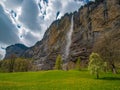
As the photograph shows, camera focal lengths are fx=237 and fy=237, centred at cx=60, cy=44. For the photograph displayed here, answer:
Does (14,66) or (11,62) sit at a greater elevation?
(11,62)

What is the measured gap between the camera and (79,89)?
37.8m

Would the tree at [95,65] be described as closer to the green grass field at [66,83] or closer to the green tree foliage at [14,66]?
the green grass field at [66,83]

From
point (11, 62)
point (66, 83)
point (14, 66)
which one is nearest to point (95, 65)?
point (66, 83)

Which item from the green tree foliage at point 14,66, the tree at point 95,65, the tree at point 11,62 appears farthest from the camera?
the green tree foliage at point 14,66

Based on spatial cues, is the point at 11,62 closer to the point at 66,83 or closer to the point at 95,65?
the point at 95,65

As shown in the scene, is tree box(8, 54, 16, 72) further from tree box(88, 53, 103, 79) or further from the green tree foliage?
tree box(88, 53, 103, 79)

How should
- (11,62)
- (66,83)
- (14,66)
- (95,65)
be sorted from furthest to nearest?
(14,66) → (11,62) → (95,65) → (66,83)

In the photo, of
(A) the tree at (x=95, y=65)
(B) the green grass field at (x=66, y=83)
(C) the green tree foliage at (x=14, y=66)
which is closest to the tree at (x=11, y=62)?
(C) the green tree foliage at (x=14, y=66)

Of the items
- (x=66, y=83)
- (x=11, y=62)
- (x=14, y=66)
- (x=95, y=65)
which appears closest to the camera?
(x=66, y=83)

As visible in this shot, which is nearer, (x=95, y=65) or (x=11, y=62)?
(x=95, y=65)

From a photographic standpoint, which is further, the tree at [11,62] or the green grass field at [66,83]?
the tree at [11,62]

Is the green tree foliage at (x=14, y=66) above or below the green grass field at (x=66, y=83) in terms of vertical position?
above

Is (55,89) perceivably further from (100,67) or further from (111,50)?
(111,50)

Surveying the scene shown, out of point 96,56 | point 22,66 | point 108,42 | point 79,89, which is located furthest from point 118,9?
point 79,89
